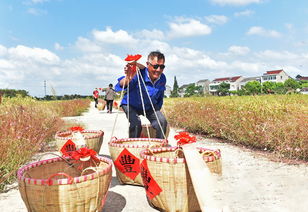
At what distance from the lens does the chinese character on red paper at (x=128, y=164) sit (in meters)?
2.80

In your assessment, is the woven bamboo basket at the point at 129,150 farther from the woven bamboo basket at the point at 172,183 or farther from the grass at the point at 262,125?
the grass at the point at 262,125

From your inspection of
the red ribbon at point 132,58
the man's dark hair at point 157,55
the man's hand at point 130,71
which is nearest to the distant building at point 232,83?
the man's dark hair at point 157,55

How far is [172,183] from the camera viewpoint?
2066 millimetres

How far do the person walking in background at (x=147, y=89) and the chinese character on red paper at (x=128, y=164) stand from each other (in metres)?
0.67

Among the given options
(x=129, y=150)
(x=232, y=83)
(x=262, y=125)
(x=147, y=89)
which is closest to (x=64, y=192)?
(x=129, y=150)

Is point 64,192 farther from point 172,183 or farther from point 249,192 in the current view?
point 249,192

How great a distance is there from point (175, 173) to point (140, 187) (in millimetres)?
1039

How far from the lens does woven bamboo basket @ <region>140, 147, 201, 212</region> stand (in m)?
2.01

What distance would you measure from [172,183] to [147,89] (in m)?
1.73

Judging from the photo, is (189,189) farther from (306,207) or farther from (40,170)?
(40,170)

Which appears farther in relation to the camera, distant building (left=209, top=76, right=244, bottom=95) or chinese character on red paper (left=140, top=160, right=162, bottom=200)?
distant building (left=209, top=76, right=244, bottom=95)

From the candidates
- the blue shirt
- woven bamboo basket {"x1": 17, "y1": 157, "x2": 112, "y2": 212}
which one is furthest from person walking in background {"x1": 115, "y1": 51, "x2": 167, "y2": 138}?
woven bamboo basket {"x1": 17, "y1": 157, "x2": 112, "y2": 212}

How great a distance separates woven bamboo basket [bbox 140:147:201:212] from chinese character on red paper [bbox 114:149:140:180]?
599mm

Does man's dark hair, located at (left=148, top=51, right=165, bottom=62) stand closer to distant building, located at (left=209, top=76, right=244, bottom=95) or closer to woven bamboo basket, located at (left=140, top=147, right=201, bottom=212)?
woven bamboo basket, located at (left=140, top=147, right=201, bottom=212)
